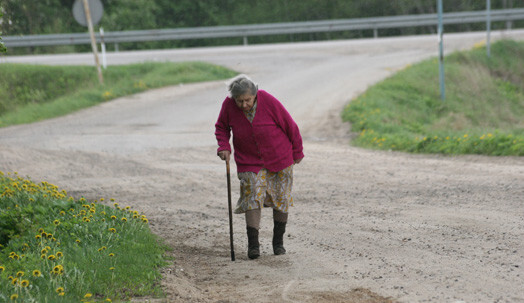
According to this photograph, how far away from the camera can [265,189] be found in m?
6.02

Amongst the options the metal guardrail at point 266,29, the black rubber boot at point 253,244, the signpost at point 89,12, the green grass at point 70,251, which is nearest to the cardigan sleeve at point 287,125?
the black rubber boot at point 253,244

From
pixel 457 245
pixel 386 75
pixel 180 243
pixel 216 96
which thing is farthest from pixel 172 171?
pixel 386 75

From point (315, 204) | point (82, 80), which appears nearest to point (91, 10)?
point (82, 80)

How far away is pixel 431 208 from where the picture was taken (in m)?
7.73

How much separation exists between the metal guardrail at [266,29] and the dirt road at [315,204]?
39.9 ft

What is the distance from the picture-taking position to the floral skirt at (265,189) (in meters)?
5.96

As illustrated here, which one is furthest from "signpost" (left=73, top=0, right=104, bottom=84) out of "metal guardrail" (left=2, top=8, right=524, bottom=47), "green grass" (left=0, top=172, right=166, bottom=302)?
"green grass" (left=0, top=172, right=166, bottom=302)

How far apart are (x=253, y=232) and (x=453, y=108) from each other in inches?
588

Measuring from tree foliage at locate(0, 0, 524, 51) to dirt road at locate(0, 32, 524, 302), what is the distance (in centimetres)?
1828

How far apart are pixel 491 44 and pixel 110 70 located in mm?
15214

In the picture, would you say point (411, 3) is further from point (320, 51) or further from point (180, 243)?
point (180, 243)

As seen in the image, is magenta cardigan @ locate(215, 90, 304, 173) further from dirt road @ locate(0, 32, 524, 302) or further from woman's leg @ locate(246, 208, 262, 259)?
dirt road @ locate(0, 32, 524, 302)

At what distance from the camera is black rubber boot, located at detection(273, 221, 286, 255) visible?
6152mm

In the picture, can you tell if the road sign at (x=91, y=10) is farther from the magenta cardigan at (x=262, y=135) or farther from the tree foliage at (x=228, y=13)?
the magenta cardigan at (x=262, y=135)
